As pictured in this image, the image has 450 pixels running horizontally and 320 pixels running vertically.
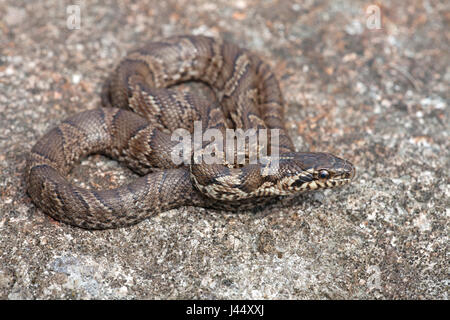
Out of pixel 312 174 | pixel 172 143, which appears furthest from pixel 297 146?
pixel 172 143

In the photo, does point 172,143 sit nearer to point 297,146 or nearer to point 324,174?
point 297,146

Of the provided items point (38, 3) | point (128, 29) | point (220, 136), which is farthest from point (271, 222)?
point (38, 3)

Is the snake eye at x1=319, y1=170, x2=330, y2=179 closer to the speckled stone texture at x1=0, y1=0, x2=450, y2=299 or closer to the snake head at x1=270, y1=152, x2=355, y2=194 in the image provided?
the snake head at x1=270, y1=152, x2=355, y2=194

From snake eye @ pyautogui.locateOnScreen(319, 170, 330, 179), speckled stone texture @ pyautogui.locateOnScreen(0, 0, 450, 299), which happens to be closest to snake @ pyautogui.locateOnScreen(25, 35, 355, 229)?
snake eye @ pyautogui.locateOnScreen(319, 170, 330, 179)

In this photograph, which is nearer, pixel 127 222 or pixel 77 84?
pixel 127 222
